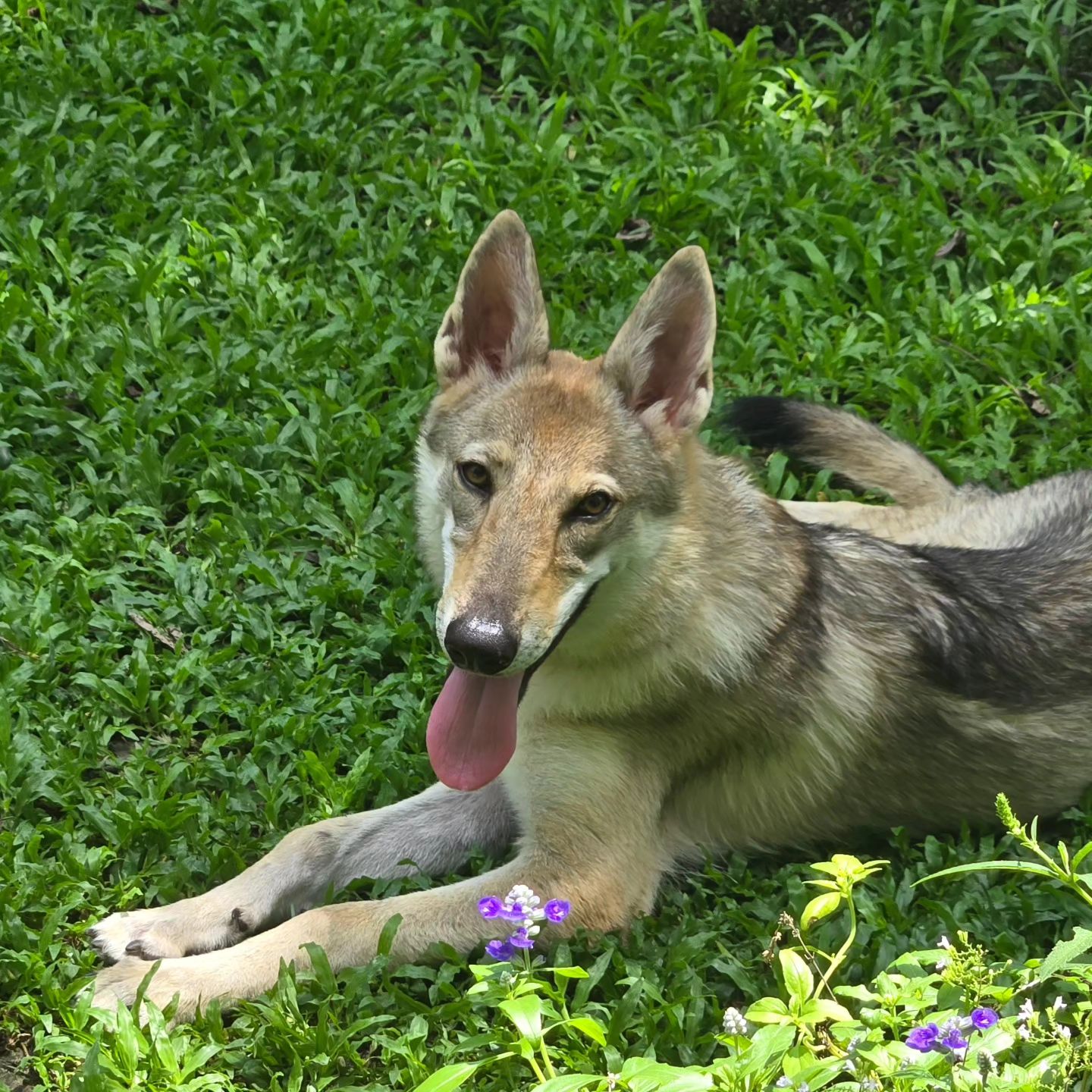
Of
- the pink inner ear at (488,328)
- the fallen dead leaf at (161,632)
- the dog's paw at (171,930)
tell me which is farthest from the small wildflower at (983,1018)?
the fallen dead leaf at (161,632)

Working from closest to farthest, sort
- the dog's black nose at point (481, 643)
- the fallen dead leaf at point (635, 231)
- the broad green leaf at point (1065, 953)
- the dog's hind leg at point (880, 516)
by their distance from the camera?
the broad green leaf at point (1065, 953)
the dog's black nose at point (481, 643)
the dog's hind leg at point (880, 516)
the fallen dead leaf at point (635, 231)

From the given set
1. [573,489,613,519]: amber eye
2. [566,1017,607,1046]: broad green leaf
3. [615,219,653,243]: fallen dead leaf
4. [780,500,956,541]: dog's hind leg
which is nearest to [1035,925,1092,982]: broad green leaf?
[566,1017,607,1046]: broad green leaf

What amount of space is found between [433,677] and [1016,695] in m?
2.08

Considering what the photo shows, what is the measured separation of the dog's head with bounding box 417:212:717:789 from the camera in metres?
3.99

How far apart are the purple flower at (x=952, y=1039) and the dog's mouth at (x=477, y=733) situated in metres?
1.78

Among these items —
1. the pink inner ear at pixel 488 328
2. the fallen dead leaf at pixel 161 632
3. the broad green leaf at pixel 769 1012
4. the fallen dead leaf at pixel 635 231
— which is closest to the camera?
the broad green leaf at pixel 769 1012

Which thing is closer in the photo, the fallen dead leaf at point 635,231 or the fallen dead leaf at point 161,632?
the fallen dead leaf at point 161,632

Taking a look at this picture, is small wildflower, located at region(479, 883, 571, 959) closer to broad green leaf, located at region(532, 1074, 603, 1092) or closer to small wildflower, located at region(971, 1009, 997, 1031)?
broad green leaf, located at region(532, 1074, 603, 1092)

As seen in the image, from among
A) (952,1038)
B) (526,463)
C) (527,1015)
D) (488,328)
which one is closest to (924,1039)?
(952,1038)

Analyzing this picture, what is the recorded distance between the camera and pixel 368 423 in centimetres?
620

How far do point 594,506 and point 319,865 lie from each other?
1.50 m

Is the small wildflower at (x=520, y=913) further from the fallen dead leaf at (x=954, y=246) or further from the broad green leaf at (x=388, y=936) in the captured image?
the fallen dead leaf at (x=954, y=246)

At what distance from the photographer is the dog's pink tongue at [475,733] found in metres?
4.33

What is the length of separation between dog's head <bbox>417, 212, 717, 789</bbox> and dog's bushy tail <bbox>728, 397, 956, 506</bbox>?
1.67 meters
